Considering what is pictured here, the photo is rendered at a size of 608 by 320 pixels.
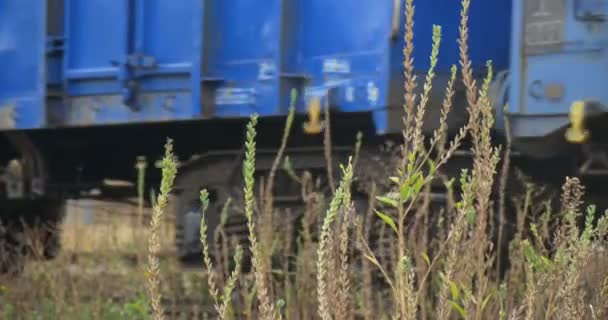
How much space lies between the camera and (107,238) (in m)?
9.40

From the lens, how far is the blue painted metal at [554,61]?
5.59 m

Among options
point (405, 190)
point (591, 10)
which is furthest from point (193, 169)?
point (405, 190)

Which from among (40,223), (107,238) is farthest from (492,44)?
(40,223)

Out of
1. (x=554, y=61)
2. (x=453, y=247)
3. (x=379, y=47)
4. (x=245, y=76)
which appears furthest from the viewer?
(x=245, y=76)

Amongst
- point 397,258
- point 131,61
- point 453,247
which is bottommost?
point 397,258

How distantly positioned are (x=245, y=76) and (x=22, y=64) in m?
2.12

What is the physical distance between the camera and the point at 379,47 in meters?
6.61

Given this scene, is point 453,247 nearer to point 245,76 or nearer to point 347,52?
point 347,52

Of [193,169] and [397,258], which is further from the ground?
[193,169]

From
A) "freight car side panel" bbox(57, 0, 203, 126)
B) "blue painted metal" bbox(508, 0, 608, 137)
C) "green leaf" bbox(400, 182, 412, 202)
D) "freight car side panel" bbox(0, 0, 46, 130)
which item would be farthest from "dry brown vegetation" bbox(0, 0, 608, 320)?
"freight car side panel" bbox(0, 0, 46, 130)

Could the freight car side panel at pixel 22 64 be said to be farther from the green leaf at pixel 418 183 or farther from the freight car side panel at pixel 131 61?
the green leaf at pixel 418 183

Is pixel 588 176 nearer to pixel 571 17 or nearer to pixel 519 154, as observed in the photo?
pixel 519 154

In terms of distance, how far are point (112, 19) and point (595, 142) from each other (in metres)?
3.72

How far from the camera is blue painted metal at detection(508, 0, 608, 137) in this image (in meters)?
5.59
